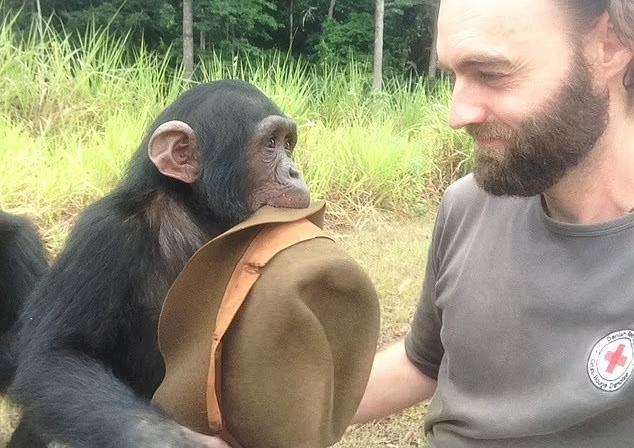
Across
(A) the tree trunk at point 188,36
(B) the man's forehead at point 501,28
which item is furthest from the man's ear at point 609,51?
(A) the tree trunk at point 188,36

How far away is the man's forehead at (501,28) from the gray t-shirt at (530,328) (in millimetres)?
363

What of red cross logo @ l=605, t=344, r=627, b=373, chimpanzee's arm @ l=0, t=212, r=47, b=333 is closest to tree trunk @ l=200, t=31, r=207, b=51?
chimpanzee's arm @ l=0, t=212, r=47, b=333

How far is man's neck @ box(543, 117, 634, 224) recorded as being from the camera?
5.33 ft

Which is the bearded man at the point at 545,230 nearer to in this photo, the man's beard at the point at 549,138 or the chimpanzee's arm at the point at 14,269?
the man's beard at the point at 549,138

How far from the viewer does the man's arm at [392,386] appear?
199cm

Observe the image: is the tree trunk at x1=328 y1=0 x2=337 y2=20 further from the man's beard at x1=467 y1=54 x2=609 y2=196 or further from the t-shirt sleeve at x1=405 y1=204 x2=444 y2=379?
the man's beard at x1=467 y1=54 x2=609 y2=196

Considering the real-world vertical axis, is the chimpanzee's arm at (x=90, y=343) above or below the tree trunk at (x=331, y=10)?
below

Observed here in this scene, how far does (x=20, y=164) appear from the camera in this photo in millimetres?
5316

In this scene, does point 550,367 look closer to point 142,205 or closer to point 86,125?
point 142,205

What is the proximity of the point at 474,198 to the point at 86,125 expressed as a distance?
5.33 meters

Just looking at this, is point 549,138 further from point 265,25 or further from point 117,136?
point 265,25

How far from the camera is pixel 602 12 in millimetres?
1597

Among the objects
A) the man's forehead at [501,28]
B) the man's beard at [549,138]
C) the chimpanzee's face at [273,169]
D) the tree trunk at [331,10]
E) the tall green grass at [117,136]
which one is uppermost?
the tree trunk at [331,10]

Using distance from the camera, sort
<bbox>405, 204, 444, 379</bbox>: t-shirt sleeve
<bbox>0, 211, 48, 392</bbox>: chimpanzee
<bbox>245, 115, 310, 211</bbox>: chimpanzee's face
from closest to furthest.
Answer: <bbox>405, 204, 444, 379</bbox>: t-shirt sleeve, <bbox>245, 115, 310, 211</bbox>: chimpanzee's face, <bbox>0, 211, 48, 392</bbox>: chimpanzee
